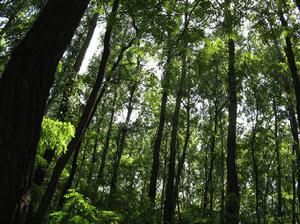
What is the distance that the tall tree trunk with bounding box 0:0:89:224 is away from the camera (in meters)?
2.10

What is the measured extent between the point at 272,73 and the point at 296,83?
1235 centimetres

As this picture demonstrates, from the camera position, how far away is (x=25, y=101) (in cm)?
223

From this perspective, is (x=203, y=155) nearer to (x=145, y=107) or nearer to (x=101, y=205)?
(x=145, y=107)

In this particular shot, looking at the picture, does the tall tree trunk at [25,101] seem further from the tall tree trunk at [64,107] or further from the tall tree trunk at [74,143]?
the tall tree trunk at [64,107]

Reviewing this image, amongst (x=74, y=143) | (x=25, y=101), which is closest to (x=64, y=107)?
(x=74, y=143)

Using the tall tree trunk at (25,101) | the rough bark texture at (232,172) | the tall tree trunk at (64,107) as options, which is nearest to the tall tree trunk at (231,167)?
the rough bark texture at (232,172)

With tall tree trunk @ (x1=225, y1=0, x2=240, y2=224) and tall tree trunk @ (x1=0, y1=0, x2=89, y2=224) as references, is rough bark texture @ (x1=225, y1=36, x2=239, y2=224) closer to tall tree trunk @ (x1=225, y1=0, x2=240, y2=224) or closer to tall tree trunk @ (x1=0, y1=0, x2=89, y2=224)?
tall tree trunk @ (x1=225, y1=0, x2=240, y2=224)

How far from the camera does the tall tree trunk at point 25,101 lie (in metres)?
2.10

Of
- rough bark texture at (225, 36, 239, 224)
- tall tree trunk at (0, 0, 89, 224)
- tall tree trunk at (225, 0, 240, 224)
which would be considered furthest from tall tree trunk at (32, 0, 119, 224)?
rough bark texture at (225, 36, 239, 224)

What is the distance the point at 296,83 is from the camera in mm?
10000

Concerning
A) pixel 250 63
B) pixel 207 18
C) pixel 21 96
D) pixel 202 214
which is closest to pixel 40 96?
pixel 21 96

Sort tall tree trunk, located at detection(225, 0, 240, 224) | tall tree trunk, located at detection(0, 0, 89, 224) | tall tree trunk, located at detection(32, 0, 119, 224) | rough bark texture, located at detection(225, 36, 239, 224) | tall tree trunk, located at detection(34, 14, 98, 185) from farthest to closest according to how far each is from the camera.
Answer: rough bark texture, located at detection(225, 36, 239, 224) → tall tree trunk, located at detection(34, 14, 98, 185) → tall tree trunk, located at detection(225, 0, 240, 224) → tall tree trunk, located at detection(32, 0, 119, 224) → tall tree trunk, located at detection(0, 0, 89, 224)

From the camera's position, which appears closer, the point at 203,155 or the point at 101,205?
the point at 101,205

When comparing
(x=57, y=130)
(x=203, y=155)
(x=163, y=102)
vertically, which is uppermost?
(x=203, y=155)
